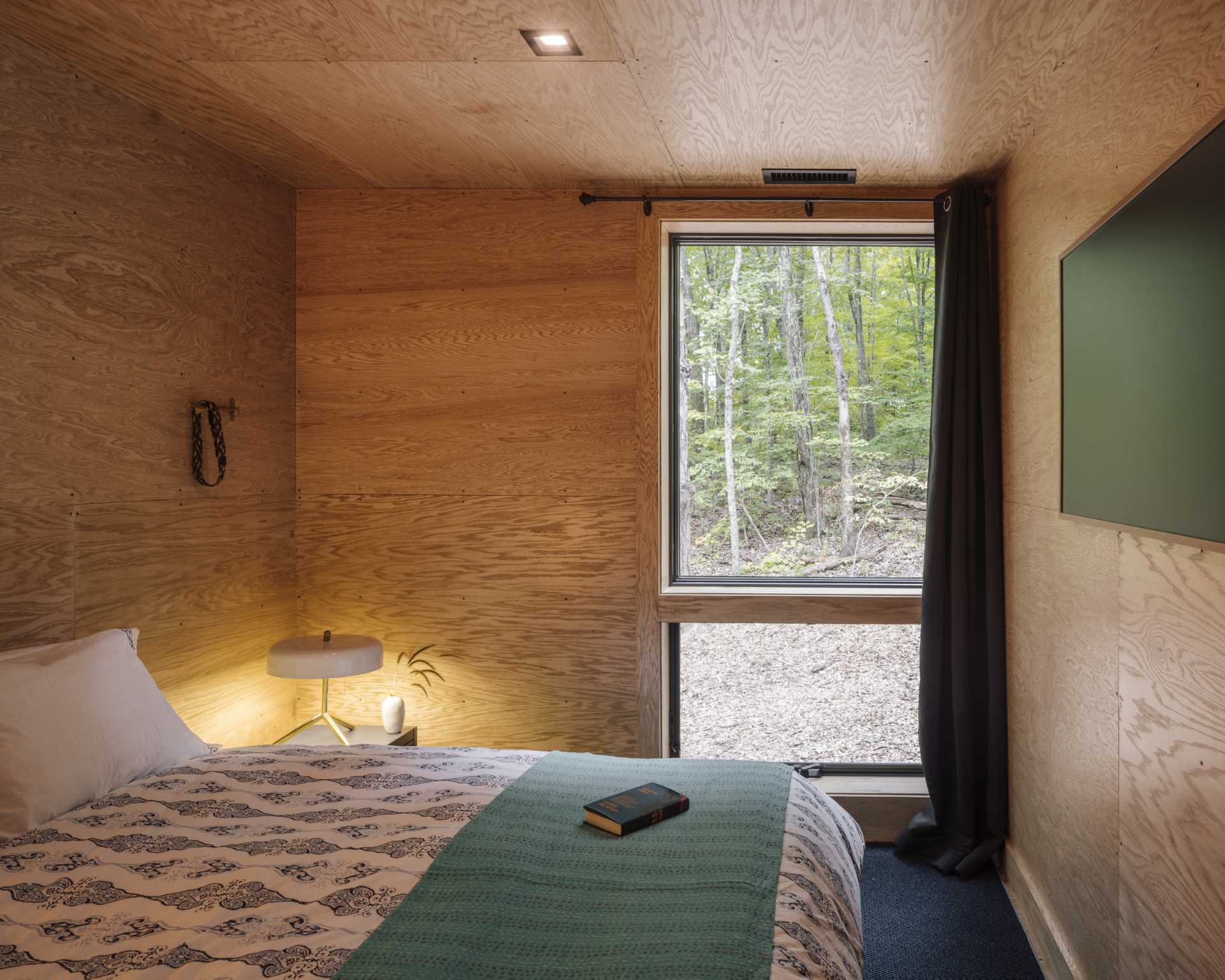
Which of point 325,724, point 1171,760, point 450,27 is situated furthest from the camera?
point 325,724

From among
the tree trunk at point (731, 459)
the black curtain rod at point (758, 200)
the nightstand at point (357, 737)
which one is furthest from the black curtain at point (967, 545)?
the nightstand at point (357, 737)

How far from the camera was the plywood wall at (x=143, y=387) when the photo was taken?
2.11 meters

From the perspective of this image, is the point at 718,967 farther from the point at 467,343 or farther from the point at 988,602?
the point at 467,343

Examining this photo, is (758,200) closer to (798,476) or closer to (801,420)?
(801,420)

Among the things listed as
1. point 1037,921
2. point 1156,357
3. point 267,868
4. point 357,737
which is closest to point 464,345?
point 357,737

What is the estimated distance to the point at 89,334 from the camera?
2305mm

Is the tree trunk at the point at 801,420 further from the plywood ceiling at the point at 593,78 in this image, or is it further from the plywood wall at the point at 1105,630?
the plywood wall at the point at 1105,630

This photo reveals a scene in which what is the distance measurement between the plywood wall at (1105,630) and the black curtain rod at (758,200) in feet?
1.18

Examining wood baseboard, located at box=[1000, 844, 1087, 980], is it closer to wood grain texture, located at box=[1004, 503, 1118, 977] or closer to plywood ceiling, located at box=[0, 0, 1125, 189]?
wood grain texture, located at box=[1004, 503, 1118, 977]

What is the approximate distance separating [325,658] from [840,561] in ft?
6.33

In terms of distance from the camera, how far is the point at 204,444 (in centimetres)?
272

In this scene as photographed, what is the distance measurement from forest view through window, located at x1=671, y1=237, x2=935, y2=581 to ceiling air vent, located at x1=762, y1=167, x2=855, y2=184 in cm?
31

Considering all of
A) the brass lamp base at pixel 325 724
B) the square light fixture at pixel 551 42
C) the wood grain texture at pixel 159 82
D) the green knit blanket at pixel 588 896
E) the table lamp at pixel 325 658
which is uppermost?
the wood grain texture at pixel 159 82

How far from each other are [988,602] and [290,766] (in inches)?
87.2
